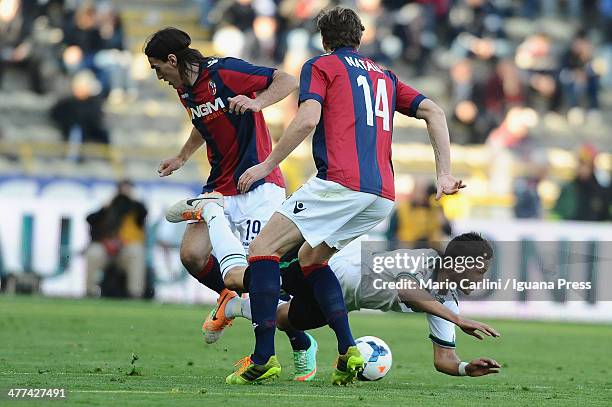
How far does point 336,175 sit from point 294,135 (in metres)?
0.40

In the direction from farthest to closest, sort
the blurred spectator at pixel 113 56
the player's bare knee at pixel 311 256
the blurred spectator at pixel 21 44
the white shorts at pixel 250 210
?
the blurred spectator at pixel 113 56, the blurred spectator at pixel 21 44, the white shorts at pixel 250 210, the player's bare knee at pixel 311 256

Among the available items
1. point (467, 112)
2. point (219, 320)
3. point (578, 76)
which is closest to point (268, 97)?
point (219, 320)

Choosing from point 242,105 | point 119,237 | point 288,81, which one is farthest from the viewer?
point 119,237

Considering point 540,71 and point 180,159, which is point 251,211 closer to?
point 180,159

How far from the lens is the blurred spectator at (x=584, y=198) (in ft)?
63.5

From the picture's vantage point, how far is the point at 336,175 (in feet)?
24.8

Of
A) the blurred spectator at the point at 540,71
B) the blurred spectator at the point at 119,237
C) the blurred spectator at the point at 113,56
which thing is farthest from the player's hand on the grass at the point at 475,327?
the blurred spectator at the point at 540,71

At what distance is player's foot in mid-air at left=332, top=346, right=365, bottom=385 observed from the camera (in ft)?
24.9

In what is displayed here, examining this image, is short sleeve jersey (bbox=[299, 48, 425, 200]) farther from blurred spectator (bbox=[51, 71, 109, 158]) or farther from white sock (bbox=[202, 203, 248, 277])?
blurred spectator (bbox=[51, 71, 109, 158])

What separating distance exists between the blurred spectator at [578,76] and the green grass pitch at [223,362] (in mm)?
9189

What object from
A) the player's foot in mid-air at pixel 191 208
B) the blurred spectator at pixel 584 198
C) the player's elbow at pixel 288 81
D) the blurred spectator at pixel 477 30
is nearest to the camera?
the player's elbow at pixel 288 81

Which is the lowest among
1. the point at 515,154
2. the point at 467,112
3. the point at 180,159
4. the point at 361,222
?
the point at 361,222

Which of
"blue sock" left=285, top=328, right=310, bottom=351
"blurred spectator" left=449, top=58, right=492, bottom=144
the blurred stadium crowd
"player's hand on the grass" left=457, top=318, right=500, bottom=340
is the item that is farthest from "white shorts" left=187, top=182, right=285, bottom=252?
"blurred spectator" left=449, top=58, right=492, bottom=144

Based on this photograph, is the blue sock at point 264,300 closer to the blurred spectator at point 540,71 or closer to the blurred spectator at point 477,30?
the blurred spectator at point 477,30
